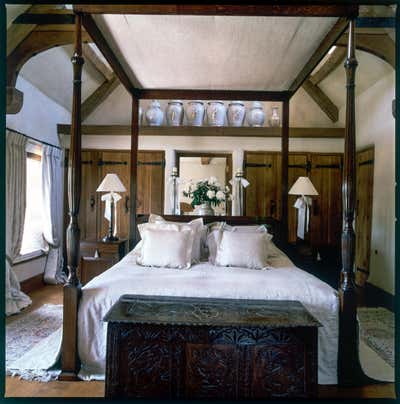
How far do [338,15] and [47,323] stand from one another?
11.3 ft

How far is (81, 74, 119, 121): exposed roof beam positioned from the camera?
218 inches

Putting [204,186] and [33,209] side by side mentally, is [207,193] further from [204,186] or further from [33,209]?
[33,209]

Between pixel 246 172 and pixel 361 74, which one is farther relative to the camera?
pixel 246 172

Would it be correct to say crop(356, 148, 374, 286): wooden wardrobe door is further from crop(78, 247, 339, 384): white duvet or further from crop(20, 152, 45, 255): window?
crop(20, 152, 45, 255): window

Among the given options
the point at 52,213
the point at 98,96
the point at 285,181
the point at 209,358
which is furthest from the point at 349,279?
the point at 98,96

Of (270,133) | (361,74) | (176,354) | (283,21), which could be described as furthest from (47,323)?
(361,74)

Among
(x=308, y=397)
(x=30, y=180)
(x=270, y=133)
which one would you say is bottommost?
(x=308, y=397)

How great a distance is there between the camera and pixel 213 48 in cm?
295

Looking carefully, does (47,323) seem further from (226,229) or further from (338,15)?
(338,15)

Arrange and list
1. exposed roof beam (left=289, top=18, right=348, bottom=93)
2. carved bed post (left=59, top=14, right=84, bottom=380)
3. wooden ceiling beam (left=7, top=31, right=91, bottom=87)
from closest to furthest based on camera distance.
→ carved bed post (left=59, top=14, right=84, bottom=380), exposed roof beam (left=289, top=18, right=348, bottom=93), wooden ceiling beam (left=7, top=31, right=91, bottom=87)

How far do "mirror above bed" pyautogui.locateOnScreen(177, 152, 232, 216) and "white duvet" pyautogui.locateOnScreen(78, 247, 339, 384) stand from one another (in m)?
1.58

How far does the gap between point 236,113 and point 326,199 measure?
198 centimetres

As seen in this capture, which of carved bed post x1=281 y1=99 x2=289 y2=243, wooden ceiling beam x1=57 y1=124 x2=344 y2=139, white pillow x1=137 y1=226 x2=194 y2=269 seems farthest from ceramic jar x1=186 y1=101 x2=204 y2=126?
white pillow x1=137 y1=226 x2=194 y2=269

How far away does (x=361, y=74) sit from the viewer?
4574mm
